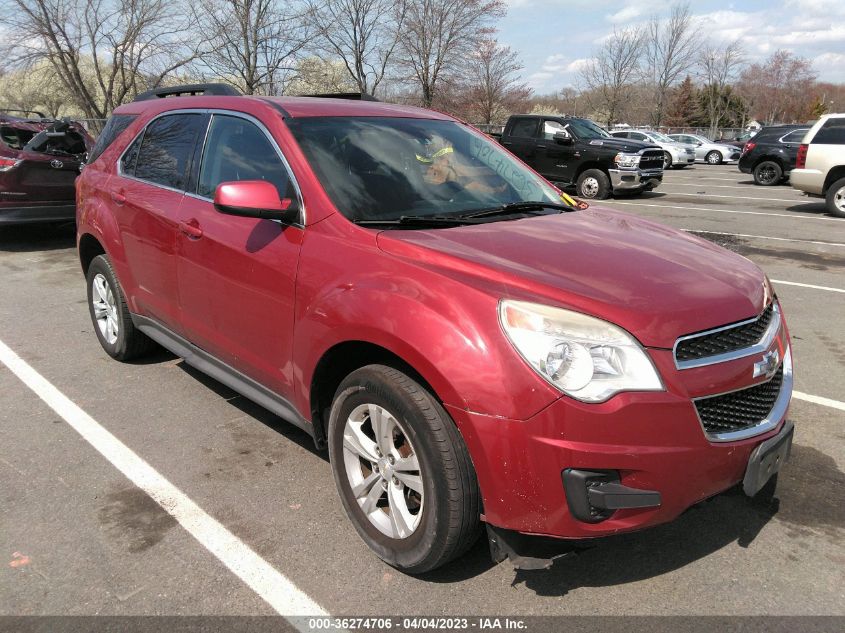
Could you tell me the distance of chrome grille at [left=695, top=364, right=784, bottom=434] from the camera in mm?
2254

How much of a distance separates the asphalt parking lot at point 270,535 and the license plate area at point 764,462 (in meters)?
0.13

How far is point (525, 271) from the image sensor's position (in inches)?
95.3

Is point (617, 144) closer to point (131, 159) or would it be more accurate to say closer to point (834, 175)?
point (834, 175)

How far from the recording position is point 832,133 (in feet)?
42.1

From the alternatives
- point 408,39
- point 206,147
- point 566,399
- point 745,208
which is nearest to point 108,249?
point 206,147

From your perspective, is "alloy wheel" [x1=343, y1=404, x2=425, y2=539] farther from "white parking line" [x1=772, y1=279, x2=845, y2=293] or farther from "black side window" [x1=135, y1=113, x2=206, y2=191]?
"white parking line" [x1=772, y1=279, x2=845, y2=293]

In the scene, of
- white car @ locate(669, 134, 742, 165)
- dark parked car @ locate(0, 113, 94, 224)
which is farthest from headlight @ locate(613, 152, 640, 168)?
white car @ locate(669, 134, 742, 165)

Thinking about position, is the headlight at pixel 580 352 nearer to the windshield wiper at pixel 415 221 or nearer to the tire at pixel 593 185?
the windshield wiper at pixel 415 221

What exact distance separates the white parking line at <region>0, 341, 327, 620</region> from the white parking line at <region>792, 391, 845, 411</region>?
3403mm

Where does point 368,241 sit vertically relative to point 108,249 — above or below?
above

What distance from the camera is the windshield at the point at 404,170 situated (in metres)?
3.06

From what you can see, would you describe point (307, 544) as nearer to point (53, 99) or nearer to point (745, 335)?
point (745, 335)

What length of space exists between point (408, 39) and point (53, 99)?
16293mm

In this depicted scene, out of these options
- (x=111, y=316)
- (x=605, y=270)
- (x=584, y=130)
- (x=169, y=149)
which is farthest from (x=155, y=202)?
(x=584, y=130)
